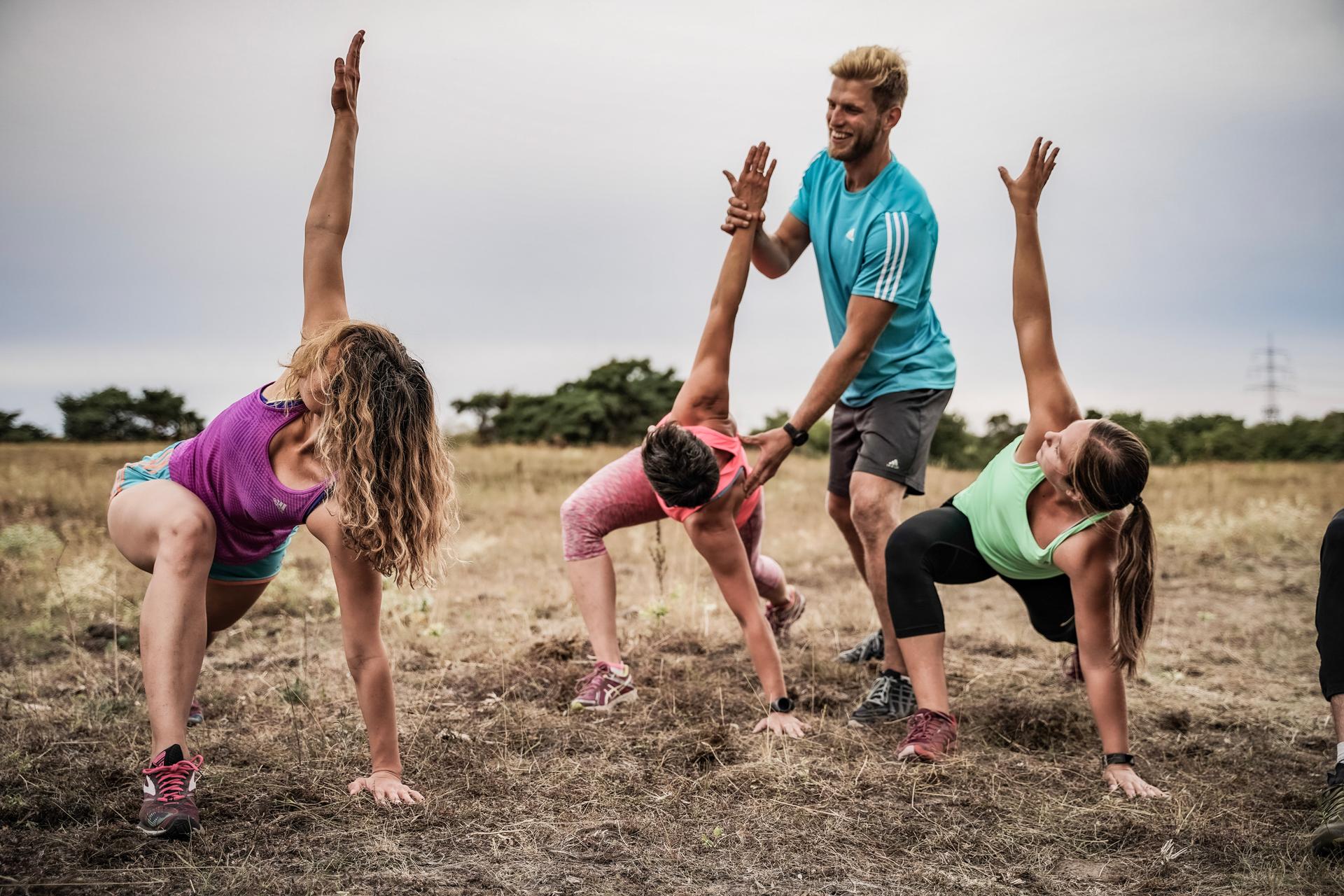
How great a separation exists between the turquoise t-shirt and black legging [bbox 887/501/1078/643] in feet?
2.59

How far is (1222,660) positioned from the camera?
573 centimetres

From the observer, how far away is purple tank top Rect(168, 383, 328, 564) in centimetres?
308

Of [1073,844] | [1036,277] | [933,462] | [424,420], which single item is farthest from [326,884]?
[933,462]

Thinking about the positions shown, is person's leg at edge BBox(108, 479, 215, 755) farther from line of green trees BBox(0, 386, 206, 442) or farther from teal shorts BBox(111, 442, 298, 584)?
line of green trees BBox(0, 386, 206, 442)

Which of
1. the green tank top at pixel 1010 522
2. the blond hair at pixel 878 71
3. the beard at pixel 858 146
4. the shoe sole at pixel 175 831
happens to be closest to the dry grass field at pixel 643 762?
the shoe sole at pixel 175 831

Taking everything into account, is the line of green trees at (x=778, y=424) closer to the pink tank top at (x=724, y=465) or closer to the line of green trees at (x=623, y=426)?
the line of green trees at (x=623, y=426)

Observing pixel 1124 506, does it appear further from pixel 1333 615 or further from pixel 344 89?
pixel 344 89

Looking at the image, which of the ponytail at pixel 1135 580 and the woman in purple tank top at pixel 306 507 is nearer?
the woman in purple tank top at pixel 306 507

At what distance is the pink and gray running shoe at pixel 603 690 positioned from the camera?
14.0ft

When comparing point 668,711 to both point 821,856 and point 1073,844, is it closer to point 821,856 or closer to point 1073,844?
point 821,856

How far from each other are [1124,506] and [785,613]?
2374mm

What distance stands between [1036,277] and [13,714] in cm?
423

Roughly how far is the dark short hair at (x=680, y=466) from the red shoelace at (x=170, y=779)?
1.83 m

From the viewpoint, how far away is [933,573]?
3.86 metres
